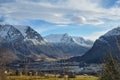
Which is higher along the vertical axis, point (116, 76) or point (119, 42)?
point (119, 42)

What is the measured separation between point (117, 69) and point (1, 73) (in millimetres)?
60393

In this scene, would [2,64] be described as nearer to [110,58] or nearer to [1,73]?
[1,73]

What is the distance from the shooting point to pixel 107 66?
47812 millimetres

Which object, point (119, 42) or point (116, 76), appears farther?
point (116, 76)

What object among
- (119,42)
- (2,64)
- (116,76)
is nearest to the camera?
(119,42)

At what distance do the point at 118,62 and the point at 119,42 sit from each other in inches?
606

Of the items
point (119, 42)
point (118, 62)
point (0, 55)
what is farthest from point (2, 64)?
point (119, 42)

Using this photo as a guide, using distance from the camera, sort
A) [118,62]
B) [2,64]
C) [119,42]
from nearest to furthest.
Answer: [119,42] < [118,62] < [2,64]

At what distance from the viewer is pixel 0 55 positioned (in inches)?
4173

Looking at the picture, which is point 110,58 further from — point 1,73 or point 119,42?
point 1,73

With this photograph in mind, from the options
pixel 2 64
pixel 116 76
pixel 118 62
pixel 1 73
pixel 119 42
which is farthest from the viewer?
pixel 2 64

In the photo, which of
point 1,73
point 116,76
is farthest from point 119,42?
point 1,73

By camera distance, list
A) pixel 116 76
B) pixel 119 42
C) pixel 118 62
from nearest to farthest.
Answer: pixel 119 42 → pixel 116 76 → pixel 118 62

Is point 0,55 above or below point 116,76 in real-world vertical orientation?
above
